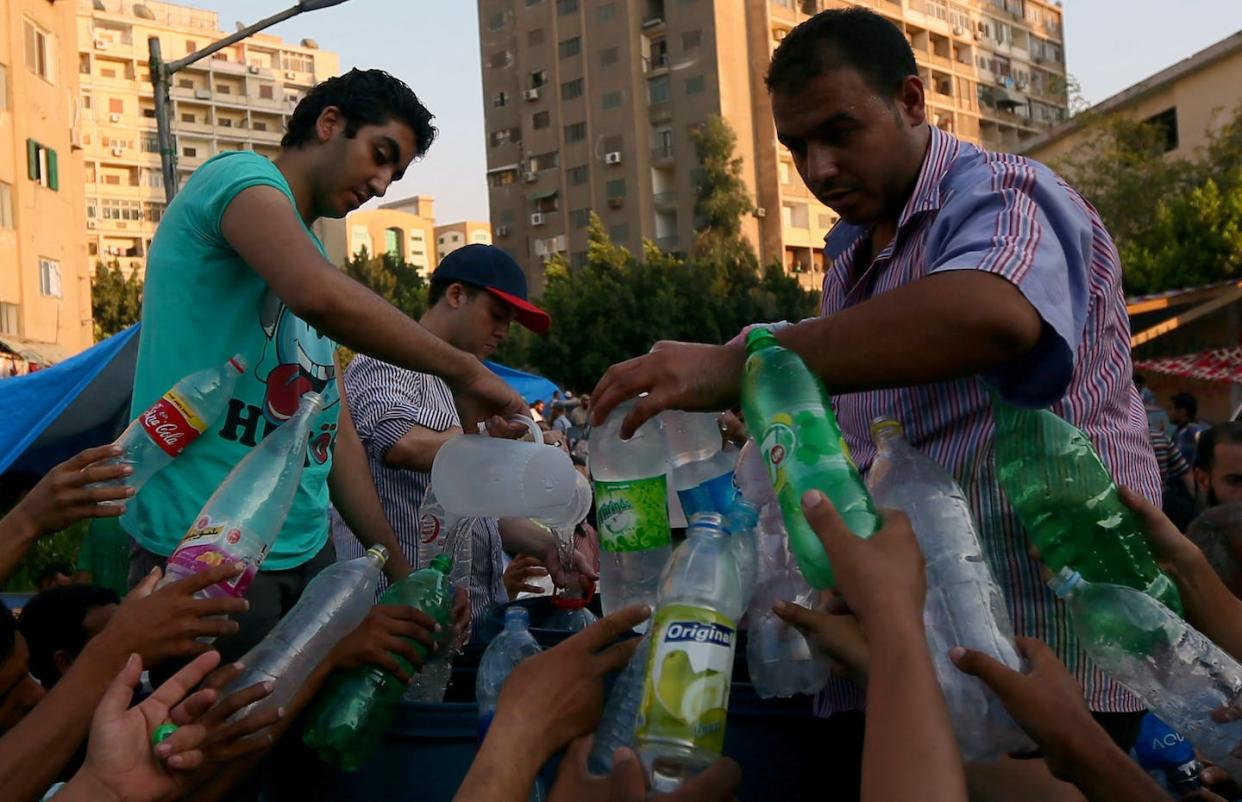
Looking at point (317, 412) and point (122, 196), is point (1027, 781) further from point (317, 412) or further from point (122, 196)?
point (122, 196)

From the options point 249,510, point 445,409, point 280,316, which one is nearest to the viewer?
point 249,510

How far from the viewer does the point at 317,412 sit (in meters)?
3.05

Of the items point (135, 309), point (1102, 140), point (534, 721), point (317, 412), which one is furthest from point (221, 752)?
point (135, 309)

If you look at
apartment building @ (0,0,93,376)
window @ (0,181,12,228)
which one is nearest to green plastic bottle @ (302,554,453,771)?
apartment building @ (0,0,93,376)

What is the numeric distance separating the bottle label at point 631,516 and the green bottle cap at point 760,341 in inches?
24.2

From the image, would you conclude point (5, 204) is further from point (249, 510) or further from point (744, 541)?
point (744, 541)

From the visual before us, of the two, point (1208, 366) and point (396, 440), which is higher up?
point (396, 440)

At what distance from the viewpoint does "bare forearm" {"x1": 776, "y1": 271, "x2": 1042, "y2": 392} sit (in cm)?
189

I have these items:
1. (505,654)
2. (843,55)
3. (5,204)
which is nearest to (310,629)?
(505,654)

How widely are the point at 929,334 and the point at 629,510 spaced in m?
0.92

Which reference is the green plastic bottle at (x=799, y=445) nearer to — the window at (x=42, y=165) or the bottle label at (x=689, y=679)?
the bottle label at (x=689, y=679)

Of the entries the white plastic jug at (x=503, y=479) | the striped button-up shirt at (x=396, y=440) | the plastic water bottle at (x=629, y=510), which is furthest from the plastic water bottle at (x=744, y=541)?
the striped button-up shirt at (x=396, y=440)

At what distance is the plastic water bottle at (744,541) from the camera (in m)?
2.25

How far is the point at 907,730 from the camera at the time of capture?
162cm
